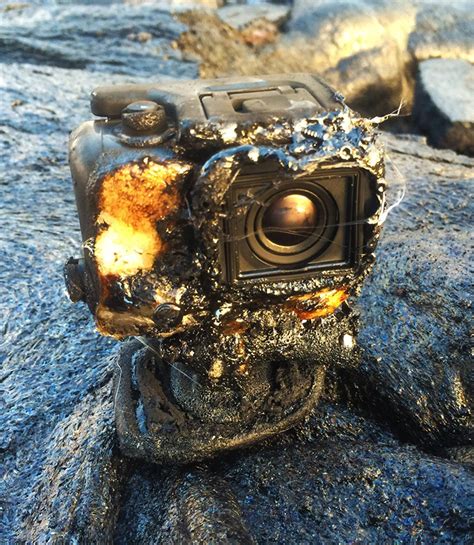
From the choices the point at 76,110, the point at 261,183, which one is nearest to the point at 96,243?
the point at 261,183

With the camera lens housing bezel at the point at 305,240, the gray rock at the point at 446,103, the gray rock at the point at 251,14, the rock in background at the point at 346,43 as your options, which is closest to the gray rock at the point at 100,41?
the rock in background at the point at 346,43

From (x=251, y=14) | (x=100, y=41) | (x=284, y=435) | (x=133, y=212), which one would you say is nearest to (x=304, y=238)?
(x=133, y=212)

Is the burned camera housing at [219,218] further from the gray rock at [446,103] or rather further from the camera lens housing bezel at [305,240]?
the gray rock at [446,103]

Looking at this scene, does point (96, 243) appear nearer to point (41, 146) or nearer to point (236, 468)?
point (236, 468)

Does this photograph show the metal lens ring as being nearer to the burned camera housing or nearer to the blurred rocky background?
the burned camera housing

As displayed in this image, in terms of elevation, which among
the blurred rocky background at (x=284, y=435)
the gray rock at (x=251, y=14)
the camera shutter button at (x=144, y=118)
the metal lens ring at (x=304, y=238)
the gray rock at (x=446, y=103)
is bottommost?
the gray rock at (x=446, y=103)

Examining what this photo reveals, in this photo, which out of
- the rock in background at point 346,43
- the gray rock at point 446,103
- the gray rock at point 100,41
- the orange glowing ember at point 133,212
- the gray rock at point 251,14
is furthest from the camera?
the gray rock at point 251,14

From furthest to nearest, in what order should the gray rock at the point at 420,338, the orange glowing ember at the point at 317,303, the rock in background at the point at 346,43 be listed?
the rock in background at the point at 346,43 < the gray rock at the point at 420,338 < the orange glowing ember at the point at 317,303

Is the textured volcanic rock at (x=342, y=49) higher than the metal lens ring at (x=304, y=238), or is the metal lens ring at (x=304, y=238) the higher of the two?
the metal lens ring at (x=304, y=238)
